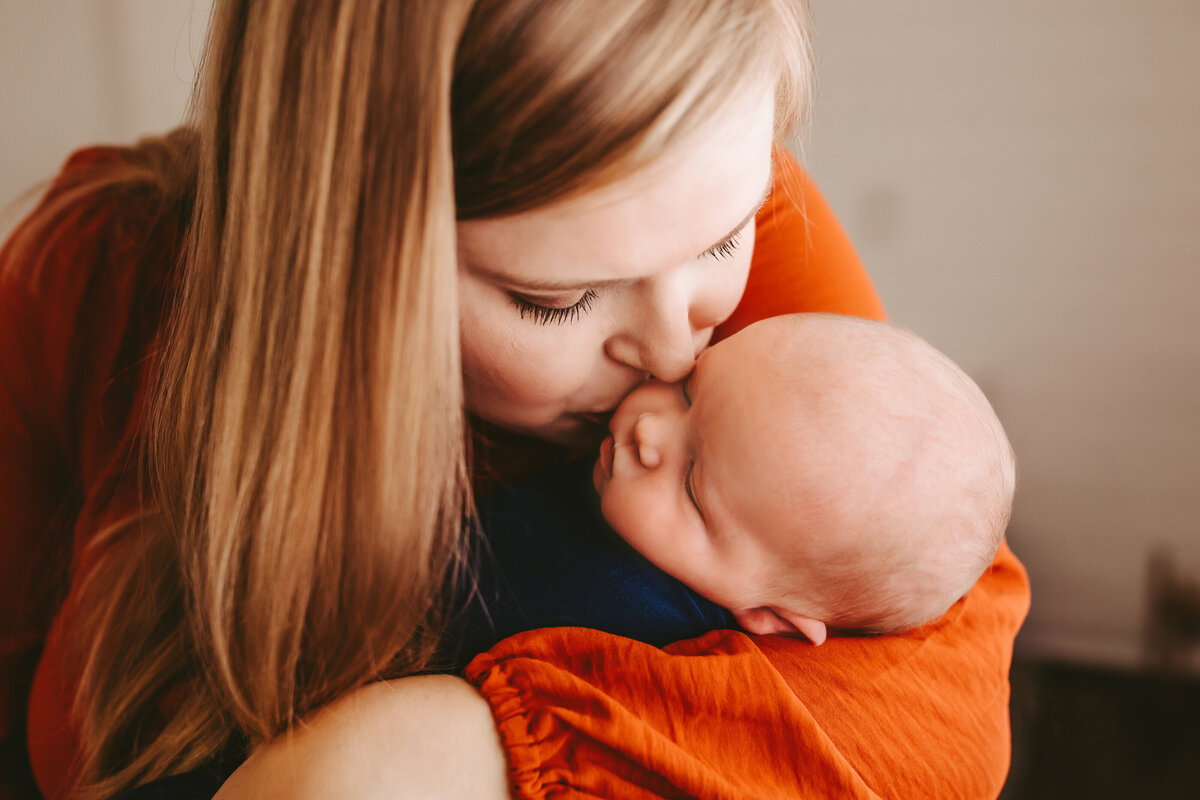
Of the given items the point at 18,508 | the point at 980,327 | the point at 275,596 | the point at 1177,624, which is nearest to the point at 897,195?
the point at 980,327

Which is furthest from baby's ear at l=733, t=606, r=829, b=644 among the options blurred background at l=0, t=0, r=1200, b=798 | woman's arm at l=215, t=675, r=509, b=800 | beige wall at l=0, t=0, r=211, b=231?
beige wall at l=0, t=0, r=211, b=231

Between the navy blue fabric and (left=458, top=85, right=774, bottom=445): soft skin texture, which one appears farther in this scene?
the navy blue fabric

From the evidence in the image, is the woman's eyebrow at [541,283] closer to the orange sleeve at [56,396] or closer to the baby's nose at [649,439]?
the baby's nose at [649,439]

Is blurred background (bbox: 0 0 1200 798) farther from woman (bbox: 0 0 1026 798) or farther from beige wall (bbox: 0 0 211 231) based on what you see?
woman (bbox: 0 0 1026 798)

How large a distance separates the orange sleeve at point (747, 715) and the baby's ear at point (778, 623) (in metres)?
0.01

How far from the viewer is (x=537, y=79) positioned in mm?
553

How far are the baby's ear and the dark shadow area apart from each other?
109 cm

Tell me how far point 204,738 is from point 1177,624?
6.48ft

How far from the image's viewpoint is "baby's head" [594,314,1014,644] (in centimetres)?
71

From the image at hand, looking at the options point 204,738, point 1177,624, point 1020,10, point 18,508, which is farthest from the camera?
point 1177,624

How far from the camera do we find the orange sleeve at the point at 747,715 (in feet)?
2.08

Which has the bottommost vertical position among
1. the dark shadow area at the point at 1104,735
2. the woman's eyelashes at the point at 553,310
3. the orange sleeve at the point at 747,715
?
the dark shadow area at the point at 1104,735

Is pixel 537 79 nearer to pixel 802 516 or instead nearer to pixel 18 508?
pixel 802 516

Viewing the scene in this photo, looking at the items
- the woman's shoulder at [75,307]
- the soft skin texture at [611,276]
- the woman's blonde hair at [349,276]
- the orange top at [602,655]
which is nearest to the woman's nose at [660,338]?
the soft skin texture at [611,276]
